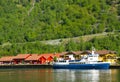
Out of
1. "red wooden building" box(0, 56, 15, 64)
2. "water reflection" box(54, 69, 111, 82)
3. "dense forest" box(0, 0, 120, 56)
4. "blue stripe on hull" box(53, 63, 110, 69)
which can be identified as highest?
"dense forest" box(0, 0, 120, 56)

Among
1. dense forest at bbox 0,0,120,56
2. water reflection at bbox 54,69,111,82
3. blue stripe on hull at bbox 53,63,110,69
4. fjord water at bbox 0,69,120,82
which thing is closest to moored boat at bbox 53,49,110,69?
blue stripe on hull at bbox 53,63,110,69

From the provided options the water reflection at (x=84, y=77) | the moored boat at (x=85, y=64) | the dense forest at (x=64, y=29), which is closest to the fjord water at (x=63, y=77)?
the water reflection at (x=84, y=77)

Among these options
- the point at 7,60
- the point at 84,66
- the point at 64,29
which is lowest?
the point at 84,66

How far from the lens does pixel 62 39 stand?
162 m

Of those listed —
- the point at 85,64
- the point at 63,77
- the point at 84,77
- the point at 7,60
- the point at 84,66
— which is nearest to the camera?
the point at 84,77

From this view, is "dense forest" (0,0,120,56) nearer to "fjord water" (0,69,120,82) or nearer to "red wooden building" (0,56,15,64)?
"red wooden building" (0,56,15,64)

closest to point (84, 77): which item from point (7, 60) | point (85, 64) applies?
point (85, 64)

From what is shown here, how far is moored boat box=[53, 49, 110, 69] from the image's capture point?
344 feet

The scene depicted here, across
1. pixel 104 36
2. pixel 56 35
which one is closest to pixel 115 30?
pixel 104 36

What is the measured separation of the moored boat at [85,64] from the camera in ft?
344

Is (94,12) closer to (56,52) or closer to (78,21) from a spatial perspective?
(78,21)

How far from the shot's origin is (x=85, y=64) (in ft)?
354

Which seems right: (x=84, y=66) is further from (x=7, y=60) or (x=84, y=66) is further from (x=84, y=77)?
(x=84, y=77)

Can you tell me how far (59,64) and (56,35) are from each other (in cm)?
5714
